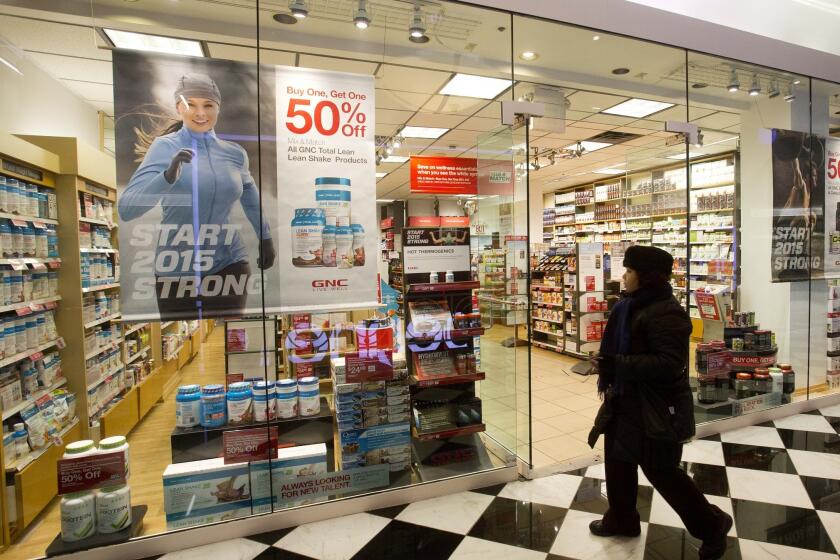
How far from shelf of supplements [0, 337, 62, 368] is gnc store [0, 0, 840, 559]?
34mm

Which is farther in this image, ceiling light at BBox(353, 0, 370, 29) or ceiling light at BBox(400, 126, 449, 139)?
ceiling light at BBox(400, 126, 449, 139)

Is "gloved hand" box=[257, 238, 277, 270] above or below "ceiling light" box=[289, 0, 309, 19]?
below

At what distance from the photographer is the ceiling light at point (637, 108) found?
5488 millimetres

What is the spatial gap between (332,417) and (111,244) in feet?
7.36

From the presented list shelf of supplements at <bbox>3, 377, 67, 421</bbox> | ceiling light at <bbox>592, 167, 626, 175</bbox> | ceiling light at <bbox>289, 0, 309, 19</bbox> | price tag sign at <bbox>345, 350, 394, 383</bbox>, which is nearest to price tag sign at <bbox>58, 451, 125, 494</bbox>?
shelf of supplements at <bbox>3, 377, 67, 421</bbox>

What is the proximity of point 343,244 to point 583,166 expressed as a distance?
8769 millimetres

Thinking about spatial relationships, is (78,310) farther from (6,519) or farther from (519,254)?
(519,254)

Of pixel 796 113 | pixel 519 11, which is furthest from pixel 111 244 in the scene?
pixel 796 113

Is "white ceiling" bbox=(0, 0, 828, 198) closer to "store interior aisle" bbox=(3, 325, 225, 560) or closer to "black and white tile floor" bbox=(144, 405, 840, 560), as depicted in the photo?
"store interior aisle" bbox=(3, 325, 225, 560)

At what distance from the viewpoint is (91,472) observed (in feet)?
7.66

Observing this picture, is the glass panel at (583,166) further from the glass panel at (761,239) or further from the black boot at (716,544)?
the black boot at (716,544)

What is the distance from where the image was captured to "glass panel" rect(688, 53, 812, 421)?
14.2 ft

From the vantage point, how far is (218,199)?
2.55m

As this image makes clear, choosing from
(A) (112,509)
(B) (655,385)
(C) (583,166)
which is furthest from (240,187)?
(C) (583,166)
